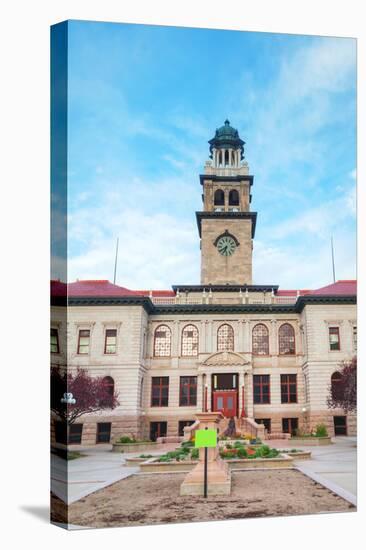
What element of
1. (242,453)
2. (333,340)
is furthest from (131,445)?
(333,340)

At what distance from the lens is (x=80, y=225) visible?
17.5 metres

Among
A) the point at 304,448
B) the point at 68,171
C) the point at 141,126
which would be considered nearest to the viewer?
the point at 68,171

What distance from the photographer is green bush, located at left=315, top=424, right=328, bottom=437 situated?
66.2 ft

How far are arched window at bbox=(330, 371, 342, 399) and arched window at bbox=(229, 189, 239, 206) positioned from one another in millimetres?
6551

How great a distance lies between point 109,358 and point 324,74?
35.8ft

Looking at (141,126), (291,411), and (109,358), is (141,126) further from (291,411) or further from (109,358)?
(291,411)

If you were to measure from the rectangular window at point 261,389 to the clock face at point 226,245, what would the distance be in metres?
4.31

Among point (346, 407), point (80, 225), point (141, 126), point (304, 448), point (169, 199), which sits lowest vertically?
point (304, 448)

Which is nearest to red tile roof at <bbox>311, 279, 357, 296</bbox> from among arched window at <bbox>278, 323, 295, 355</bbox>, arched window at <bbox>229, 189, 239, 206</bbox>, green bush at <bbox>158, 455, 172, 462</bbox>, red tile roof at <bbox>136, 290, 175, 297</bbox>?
arched window at <bbox>278, 323, 295, 355</bbox>

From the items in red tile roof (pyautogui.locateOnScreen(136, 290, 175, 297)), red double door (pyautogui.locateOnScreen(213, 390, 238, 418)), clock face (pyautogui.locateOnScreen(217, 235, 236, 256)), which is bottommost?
red double door (pyautogui.locateOnScreen(213, 390, 238, 418))

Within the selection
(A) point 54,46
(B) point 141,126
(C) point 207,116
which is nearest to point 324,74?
(C) point 207,116

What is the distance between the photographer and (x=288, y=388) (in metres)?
21.6

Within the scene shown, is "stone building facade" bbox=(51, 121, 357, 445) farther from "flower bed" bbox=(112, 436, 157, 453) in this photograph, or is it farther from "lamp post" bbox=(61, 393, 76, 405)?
"lamp post" bbox=(61, 393, 76, 405)

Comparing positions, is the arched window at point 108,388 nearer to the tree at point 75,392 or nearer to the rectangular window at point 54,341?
the tree at point 75,392
